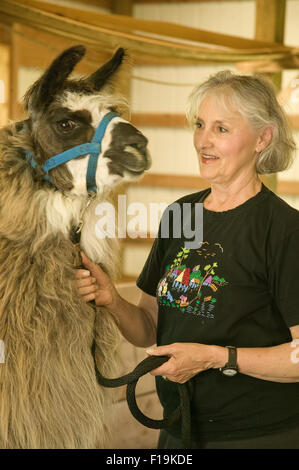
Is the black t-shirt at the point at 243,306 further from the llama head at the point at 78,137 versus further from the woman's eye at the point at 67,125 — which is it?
the woman's eye at the point at 67,125

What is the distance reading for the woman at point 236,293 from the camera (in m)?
1.21

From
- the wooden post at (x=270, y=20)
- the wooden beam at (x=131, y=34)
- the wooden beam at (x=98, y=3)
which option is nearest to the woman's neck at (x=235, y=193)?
the wooden beam at (x=131, y=34)

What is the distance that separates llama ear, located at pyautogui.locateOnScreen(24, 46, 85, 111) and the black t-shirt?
1.59 ft

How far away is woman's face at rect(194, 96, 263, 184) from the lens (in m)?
1.30

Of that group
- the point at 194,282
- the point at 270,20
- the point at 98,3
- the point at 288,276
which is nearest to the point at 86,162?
the point at 194,282

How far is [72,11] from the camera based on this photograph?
2.65 meters

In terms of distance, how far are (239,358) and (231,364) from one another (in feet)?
0.07

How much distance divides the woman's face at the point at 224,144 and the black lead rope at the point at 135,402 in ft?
1.46

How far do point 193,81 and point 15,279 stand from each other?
19.2 feet

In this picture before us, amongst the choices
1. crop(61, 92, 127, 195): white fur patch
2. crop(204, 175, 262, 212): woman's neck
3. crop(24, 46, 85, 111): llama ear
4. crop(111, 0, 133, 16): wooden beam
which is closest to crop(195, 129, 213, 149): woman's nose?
crop(204, 175, 262, 212): woman's neck

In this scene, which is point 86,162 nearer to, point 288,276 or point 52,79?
point 52,79

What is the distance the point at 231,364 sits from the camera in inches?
47.3

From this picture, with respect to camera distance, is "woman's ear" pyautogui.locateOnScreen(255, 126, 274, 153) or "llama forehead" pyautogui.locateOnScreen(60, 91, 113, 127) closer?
"llama forehead" pyautogui.locateOnScreen(60, 91, 113, 127)

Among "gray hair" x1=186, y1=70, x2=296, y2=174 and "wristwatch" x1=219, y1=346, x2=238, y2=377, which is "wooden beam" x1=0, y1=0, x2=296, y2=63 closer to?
"gray hair" x1=186, y1=70, x2=296, y2=174
